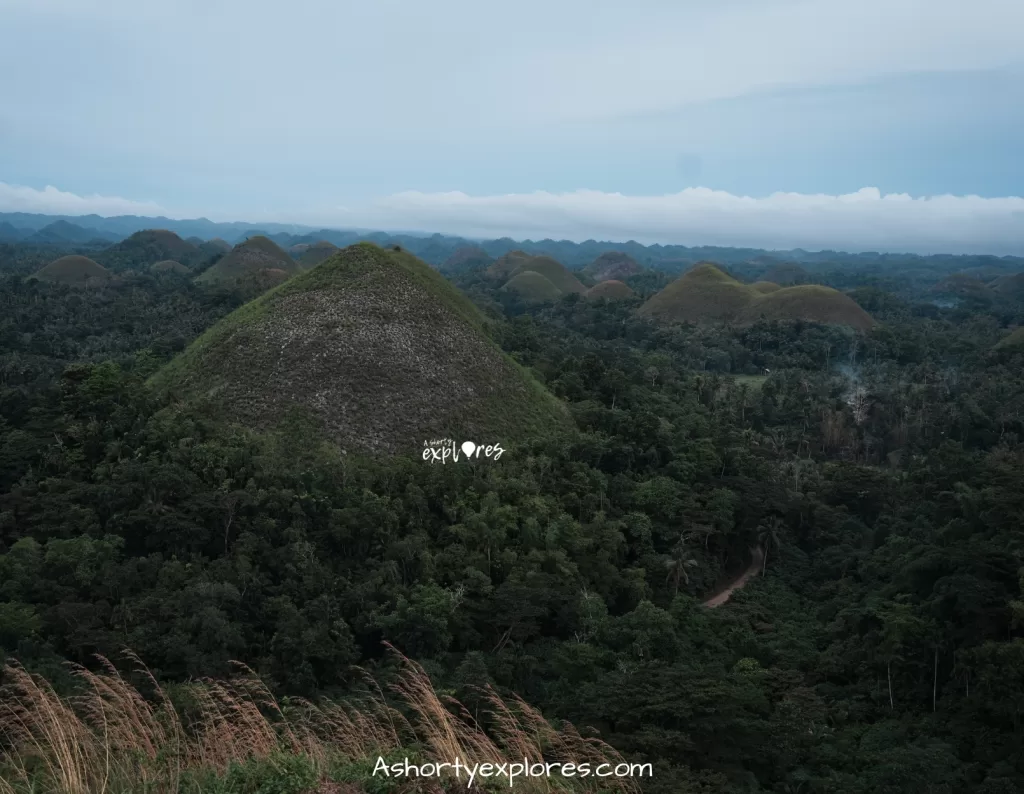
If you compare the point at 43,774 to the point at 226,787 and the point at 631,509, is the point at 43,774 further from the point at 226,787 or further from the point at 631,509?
the point at 631,509

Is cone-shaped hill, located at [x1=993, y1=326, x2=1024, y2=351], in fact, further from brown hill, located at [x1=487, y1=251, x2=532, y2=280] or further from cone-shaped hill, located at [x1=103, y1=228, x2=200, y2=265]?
cone-shaped hill, located at [x1=103, y1=228, x2=200, y2=265]

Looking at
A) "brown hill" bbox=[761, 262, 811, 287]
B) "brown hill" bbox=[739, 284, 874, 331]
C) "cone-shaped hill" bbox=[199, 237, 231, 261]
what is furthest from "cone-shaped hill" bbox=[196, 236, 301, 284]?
"brown hill" bbox=[761, 262, 811, 287]

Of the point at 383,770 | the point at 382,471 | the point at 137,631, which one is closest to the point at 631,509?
the point at 382,471

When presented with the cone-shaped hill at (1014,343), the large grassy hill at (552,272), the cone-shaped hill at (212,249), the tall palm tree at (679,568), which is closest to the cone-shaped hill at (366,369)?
the tall palm tree at (679,568)

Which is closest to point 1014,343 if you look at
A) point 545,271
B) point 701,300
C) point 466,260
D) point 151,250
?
point 701,300

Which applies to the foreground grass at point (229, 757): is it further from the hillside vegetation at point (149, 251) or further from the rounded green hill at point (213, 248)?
the rounded green hill at point (213, 248)
